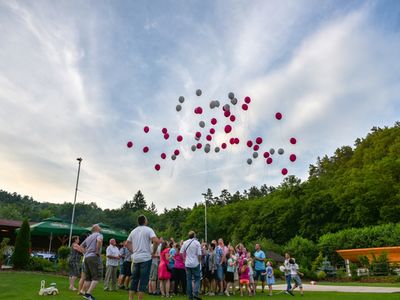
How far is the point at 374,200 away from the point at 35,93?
3976 centimetres

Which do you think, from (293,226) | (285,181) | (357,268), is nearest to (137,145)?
(357,268)

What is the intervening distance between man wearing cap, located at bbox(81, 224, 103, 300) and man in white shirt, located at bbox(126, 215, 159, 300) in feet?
5.27

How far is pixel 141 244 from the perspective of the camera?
7152 mm

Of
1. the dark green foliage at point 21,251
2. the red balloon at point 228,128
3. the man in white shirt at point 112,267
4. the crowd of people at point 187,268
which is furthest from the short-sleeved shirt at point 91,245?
the dark green foliage at point 21,251

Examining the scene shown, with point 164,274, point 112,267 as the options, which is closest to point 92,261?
point 164,274

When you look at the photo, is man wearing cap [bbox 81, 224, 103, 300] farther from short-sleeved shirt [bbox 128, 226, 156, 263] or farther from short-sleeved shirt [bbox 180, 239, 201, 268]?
short-sleeved shirt [bbox 180, 239, 201, 268]

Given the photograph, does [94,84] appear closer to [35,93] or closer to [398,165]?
[35,93]

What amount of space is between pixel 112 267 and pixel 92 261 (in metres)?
4.18

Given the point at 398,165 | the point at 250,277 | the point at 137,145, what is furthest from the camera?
the point at 398,165

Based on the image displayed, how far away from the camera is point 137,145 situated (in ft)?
52.8

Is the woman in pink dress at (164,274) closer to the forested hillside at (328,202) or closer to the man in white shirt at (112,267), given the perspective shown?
the man in white shirt at (112,267)

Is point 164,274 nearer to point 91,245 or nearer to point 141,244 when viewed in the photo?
point 91,245

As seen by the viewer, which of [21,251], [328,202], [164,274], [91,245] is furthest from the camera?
[328,202]

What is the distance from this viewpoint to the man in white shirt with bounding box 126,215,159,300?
7.00 meters
